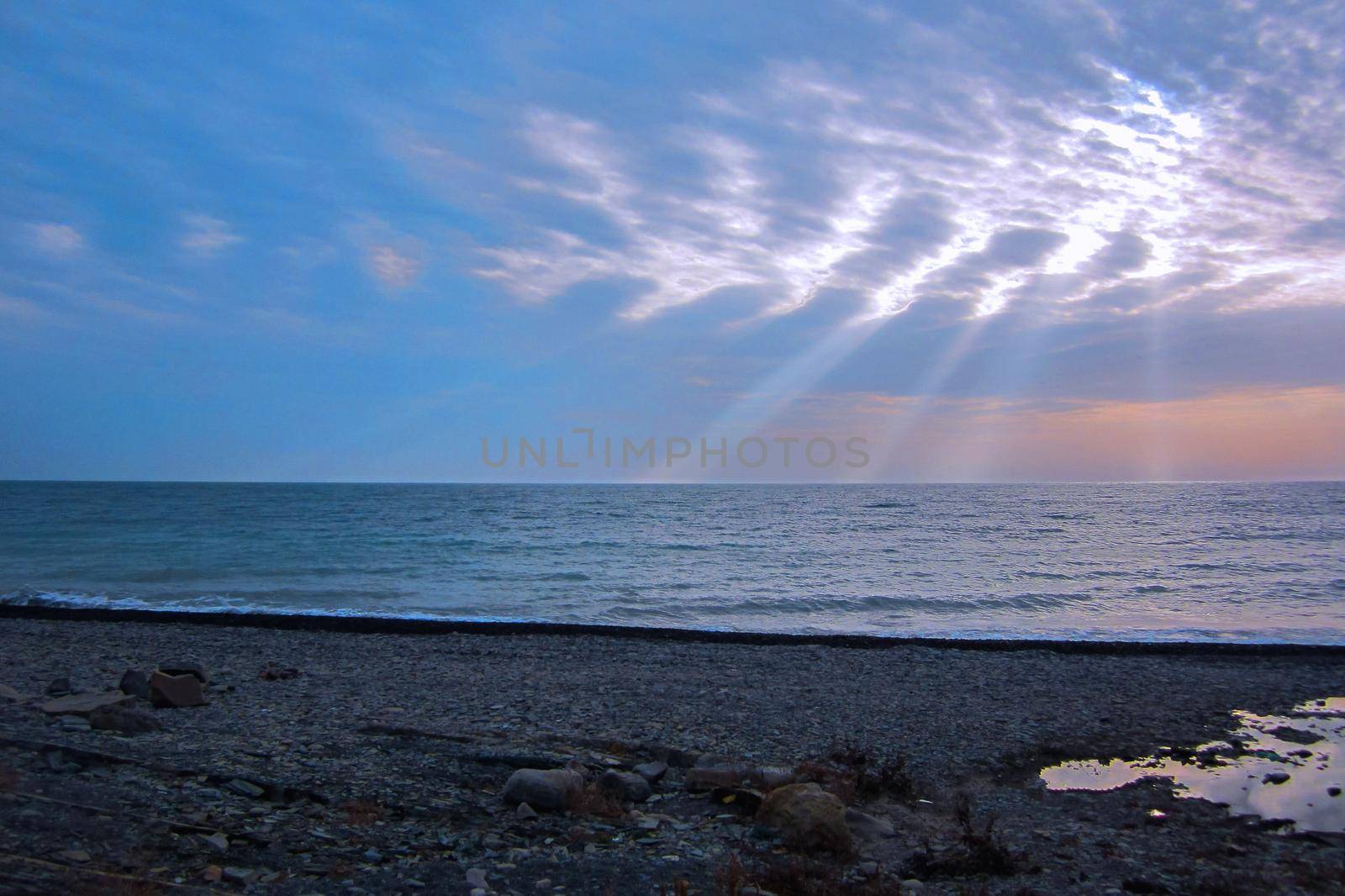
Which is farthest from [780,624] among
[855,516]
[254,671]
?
[855,516]

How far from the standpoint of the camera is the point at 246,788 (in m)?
7.62

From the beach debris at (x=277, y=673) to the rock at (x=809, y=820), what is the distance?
10239mm

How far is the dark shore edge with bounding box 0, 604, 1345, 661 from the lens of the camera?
18328 mm

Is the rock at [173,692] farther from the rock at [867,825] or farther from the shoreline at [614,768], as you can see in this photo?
the rock at [867,825]

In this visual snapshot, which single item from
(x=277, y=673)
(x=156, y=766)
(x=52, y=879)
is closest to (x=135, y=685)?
(x=277, y=673)

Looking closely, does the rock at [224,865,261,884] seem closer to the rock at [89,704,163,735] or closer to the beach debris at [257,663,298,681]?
the rock at [89,704,163,735]

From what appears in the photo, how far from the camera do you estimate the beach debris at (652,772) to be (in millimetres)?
8680

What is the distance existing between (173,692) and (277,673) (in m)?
3.07

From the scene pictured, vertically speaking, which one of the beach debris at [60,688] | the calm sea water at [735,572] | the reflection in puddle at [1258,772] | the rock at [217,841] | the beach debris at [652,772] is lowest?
the calm sea water at [735,572]

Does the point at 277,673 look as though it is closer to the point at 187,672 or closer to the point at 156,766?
the point at 187,672

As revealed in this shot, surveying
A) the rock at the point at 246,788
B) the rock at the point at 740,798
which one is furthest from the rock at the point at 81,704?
the rock at the point at 740,798

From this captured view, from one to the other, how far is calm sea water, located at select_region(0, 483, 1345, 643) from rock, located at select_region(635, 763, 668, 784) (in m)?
13.4

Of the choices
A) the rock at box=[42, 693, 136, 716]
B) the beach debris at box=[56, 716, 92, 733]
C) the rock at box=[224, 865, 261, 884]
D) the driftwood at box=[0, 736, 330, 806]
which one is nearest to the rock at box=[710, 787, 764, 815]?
the driftwood at box=[0, 736, 330, 806]

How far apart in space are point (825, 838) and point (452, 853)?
3.24m
